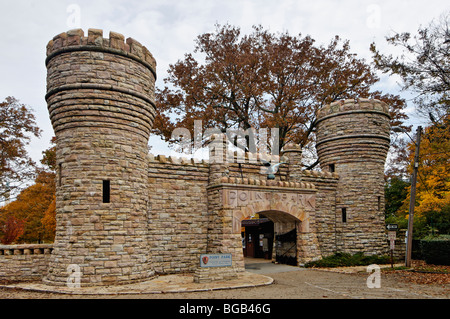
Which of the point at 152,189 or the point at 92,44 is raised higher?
the point at 92,44

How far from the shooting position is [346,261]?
1541cm

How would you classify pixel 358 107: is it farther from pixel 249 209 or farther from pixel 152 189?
pixel 152 189

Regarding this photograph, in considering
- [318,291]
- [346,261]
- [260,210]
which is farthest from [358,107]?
[318,291]

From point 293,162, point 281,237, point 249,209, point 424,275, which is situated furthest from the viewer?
point 293,162

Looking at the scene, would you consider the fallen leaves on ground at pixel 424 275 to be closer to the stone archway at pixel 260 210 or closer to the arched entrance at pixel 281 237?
the stone archway at pixel 260 210

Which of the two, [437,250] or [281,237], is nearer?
[437,250]

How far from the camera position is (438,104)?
41.0 ft

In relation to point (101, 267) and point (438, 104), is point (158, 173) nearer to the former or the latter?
point (101, 267)

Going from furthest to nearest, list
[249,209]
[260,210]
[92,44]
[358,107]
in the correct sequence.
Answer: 1. [358,107]
2. [260,210]
3. [249,209]
4. [92,44]

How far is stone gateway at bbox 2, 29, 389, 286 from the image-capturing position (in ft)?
35.2

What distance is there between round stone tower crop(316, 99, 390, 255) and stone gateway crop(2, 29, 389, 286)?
0.05 meters

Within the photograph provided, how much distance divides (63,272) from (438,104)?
524 inches

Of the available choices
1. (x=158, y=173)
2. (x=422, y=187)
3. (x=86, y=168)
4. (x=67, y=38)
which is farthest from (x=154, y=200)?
(x=422, y=187)

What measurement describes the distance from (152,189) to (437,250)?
1259cm
